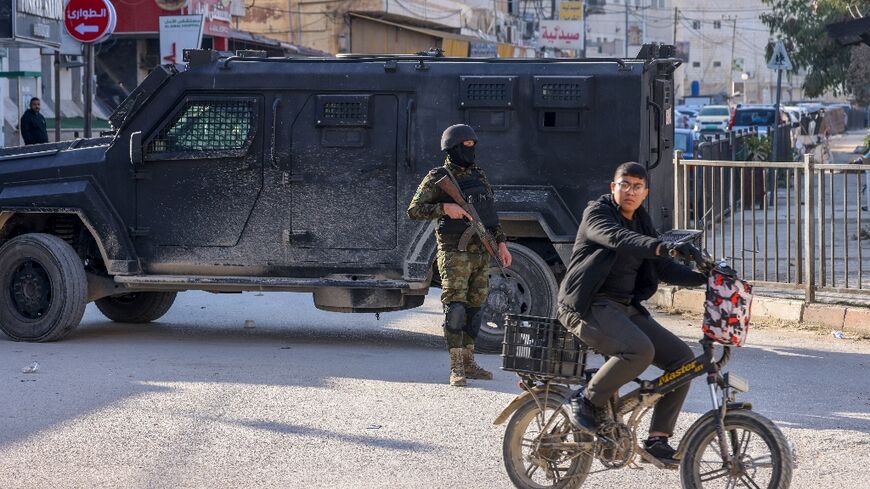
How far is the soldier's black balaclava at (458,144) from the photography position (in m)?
8.70

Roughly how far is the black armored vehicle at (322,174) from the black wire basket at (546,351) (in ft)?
13.5

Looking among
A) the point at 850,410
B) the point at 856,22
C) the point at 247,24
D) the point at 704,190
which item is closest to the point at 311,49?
the point at 247,24

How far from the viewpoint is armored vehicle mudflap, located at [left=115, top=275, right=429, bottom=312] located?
10.2 meters

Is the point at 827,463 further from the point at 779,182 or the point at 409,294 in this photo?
the point at 779,182

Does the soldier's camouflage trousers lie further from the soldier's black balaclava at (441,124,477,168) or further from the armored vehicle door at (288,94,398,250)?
the armored vehicle door at (288,94,398,250)

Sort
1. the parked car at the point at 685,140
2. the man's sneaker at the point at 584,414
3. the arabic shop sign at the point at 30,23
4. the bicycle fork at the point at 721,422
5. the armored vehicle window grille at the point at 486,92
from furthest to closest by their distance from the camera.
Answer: the parked car at the point at 685,140
the arabic shop sign at the point at 30,23
the armored vehicle window grille at the point at 486,92
the man's sneaker at the point at 584,414
the bicycle fork at the point at 721,422

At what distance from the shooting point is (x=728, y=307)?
5.40 meters

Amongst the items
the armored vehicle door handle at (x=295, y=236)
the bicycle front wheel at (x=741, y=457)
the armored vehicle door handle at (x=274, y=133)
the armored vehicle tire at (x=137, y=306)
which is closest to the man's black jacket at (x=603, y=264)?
the bicycle front wheel at (x=741, y=457)

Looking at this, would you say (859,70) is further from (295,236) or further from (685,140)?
(295,236)

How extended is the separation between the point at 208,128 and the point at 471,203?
9.11ft

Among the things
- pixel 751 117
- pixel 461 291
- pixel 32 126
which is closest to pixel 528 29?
pixel 751 117

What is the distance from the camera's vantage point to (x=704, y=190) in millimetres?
12805

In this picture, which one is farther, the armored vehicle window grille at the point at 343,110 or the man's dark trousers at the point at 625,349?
the armored vehicle window grille at the point at 343,110

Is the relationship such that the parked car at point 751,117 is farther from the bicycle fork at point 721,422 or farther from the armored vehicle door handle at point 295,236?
the bicycle fork at point 721,422
